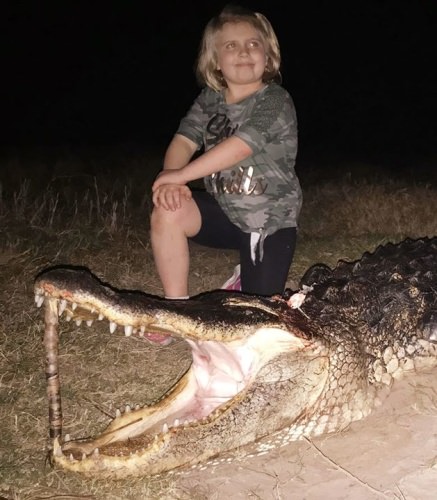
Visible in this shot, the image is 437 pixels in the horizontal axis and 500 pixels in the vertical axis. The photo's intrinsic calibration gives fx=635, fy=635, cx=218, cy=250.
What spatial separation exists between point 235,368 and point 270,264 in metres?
0.95

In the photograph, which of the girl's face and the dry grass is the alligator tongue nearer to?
the dry grass

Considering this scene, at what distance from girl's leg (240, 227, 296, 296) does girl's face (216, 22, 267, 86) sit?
835 mm

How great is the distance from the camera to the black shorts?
334 cm

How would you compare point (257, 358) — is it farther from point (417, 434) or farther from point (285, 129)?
point (285, 129)

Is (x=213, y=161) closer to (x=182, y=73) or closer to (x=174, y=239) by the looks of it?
(x=174, y=239)

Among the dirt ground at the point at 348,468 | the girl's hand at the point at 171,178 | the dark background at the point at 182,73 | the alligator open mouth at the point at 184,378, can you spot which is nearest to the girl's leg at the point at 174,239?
the girl's hand at the point at 171,178

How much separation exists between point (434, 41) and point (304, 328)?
21.6 m

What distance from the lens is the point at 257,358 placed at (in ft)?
7.77

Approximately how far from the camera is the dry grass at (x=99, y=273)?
7.81ft

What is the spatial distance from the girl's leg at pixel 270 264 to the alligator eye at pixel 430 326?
0.77 metres

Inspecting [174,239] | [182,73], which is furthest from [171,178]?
[182,73]

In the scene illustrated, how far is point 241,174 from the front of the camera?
10.9 feet

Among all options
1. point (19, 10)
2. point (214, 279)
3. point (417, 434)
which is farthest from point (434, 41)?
point (417, 434)

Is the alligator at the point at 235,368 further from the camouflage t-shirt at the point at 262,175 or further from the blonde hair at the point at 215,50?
the blonde hair at the point at 215,50
